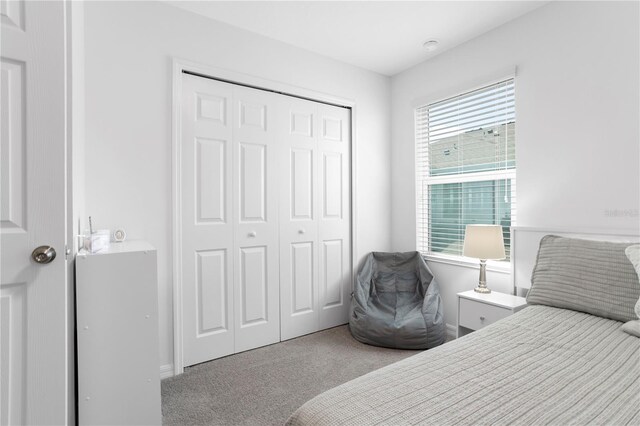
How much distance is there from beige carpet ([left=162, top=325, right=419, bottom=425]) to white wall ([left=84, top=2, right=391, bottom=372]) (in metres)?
0.33

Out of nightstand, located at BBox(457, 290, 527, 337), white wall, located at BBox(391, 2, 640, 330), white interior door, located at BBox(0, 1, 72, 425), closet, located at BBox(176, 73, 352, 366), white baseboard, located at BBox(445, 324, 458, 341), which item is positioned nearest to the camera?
white interior door, located at BBox(0, 1, 72, 425)

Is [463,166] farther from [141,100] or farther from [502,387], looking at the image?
[141,100]

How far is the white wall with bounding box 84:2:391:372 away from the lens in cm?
203

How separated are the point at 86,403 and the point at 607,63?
339 centimetres

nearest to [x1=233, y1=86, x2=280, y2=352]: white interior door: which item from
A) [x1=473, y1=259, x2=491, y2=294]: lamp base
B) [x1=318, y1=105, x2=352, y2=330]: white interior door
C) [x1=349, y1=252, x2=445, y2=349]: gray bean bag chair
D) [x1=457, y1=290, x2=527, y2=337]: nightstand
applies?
[x1=318, y1=105, x2=352, y2=330]: white interior door

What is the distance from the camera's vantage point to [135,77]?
2.15 metres

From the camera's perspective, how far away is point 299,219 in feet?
9.56

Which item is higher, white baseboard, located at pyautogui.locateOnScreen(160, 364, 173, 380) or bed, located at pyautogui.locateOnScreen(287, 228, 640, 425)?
bed, located at pyautogui.locateOnScreen(287, 228, 640, 425)

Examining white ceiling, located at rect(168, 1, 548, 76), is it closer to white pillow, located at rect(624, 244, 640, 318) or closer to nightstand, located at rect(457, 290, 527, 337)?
white pillow, located at rect(624, 244, 640, 318)

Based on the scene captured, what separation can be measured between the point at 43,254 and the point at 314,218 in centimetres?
205

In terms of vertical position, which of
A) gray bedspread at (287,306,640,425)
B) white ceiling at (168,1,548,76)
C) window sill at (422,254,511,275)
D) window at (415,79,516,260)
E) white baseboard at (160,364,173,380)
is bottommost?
white baseboard at (160,364,173,380)

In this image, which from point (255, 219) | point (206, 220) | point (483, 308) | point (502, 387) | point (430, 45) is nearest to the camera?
point (502, 387)

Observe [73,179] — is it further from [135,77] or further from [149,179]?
[135,77]

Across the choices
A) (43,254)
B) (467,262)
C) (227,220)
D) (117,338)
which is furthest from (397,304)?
(43,254)
